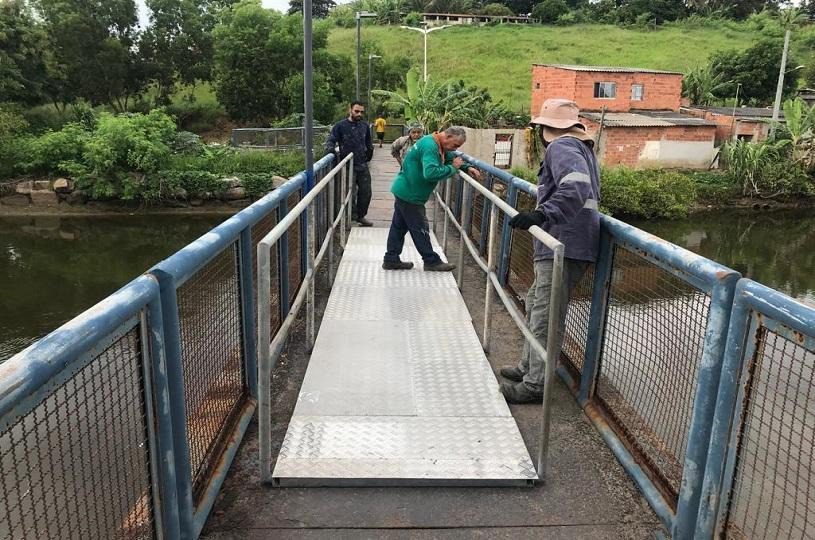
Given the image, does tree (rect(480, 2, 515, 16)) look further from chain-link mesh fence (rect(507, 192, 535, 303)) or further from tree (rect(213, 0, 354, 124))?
chain-link mesh fence (rect(507, 192, 535, 303))

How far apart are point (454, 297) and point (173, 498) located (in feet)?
12.6

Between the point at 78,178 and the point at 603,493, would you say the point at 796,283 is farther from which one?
the point at 78,178

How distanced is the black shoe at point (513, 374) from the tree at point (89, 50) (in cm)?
4073

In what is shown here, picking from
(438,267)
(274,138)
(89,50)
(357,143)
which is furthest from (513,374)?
(89,50)

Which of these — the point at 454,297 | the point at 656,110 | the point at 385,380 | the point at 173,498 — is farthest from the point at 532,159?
the point at 173,498

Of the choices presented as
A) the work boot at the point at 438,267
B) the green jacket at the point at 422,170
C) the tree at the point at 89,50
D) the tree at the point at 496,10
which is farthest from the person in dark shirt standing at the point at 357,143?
the tree at the point at 496,10

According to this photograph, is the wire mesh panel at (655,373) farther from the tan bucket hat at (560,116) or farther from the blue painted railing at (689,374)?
the tan bucket hat at (560,116)

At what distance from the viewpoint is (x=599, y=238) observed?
3.65 m

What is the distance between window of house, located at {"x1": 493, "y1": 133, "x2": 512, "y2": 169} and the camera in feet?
99.8

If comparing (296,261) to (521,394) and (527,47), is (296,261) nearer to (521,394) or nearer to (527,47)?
(521,394)

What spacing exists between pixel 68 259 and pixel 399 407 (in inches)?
714

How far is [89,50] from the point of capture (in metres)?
39.8

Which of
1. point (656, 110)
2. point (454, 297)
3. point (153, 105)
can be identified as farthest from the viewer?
point (153, 105)

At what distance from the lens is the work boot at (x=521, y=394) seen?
3775mm
